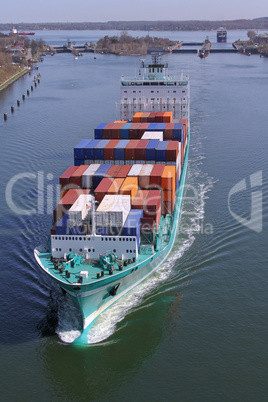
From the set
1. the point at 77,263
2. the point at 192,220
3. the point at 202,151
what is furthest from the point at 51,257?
the point at 202,151

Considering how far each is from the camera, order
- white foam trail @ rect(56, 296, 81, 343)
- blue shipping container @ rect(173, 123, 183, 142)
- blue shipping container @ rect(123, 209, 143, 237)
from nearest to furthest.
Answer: white foam trail @ rect(56, 296, 81, 343)
blue shipping container @ rect(123, 209, 143, 237)
blue shipping container @ rect(173, 123, 183, 142)

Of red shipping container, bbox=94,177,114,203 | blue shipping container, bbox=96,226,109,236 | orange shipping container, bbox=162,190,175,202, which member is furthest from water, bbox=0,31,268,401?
red shipping container, bbox=94,177,114,203

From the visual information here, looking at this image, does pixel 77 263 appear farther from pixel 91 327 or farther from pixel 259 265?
pixel 259 265

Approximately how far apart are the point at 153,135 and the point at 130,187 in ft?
27.4

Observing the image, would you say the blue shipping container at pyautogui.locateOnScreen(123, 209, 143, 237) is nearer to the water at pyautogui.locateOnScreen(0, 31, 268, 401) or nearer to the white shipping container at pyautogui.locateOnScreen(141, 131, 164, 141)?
the water at pyautogui.locateOnScreen(0, 31, 268, 401)

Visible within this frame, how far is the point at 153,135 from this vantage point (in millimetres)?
29250

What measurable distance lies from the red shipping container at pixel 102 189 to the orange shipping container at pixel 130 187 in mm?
675

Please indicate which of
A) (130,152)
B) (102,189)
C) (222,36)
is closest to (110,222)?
(102,189)

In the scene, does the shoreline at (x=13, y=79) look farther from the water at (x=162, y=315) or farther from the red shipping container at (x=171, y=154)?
the red shipping container at (x=171, y=154)

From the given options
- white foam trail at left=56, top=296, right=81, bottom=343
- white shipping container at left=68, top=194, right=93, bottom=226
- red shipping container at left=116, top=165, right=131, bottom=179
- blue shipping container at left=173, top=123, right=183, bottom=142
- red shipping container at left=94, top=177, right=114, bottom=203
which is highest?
blue shipping container at left=173, top=123, right=183, bottom=142

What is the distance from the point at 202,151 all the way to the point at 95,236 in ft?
75.9

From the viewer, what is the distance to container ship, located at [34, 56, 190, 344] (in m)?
18.3

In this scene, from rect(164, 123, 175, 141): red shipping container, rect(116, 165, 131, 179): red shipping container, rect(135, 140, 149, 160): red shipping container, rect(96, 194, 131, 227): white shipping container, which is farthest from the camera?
rect(164, 123, 175, 141): red shipping container

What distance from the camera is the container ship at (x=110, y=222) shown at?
1831 cm
